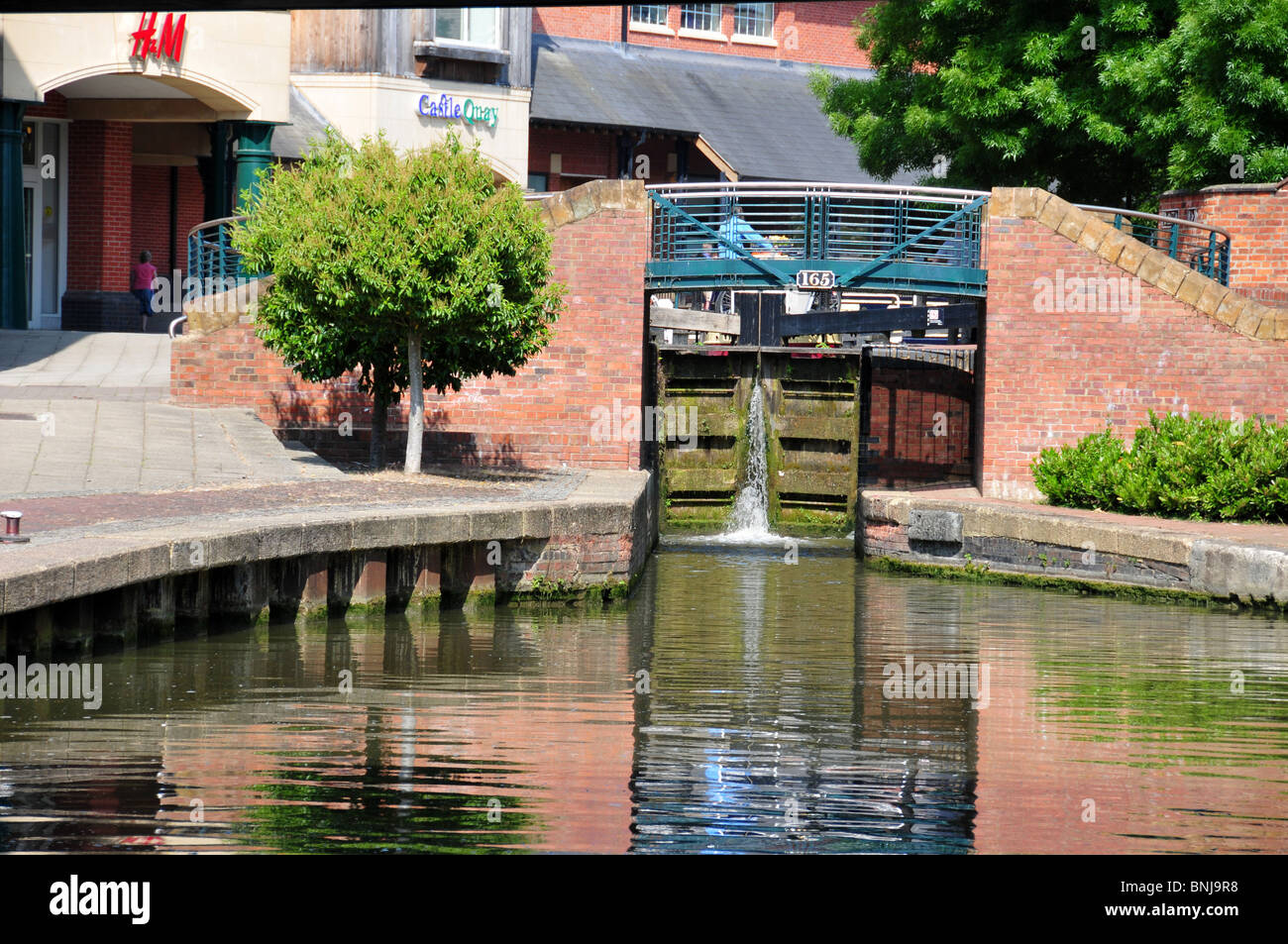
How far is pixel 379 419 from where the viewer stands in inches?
633

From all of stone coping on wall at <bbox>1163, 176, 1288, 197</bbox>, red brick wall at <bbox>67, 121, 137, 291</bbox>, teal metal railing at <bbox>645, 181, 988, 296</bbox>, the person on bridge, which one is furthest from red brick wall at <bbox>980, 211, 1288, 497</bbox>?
red brick wall at <bbox>67, 121, 137, 291</bbox>

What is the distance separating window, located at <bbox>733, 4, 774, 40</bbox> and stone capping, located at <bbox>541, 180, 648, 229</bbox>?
61.6ft

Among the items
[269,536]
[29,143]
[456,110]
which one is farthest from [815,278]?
[456,110]

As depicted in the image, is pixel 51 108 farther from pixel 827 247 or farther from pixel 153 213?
pixel 827 247

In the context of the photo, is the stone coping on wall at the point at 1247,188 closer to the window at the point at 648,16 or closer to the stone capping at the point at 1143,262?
the stone capping at the point at 1143,262

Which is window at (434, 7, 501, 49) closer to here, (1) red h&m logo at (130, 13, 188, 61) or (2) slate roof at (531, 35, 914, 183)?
(2) slate roof at (531, 35, 914, 183)

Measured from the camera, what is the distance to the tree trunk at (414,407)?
14542mm

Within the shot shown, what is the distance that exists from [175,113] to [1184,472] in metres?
15.4

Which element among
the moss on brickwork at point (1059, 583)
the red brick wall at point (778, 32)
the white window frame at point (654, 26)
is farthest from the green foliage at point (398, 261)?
the white window frame at point (654, 26)

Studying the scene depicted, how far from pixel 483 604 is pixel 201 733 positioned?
16.8 ft

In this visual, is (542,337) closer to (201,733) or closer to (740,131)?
(201,733)

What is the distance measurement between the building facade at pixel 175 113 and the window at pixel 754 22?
26.1 feet

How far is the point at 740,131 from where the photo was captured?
3219cm
